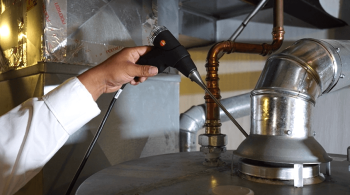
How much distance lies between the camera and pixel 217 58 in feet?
3.55

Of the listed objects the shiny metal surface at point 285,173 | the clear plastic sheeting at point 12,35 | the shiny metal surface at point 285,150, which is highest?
the clear plastic sheeting at point 12,35

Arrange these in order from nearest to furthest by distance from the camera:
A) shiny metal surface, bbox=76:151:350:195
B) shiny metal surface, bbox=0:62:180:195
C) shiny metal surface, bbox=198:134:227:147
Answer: shiny metal surface, bbox=76:151:350:195 < shiny metal surface, bbox=198:134:227:147 < shiny metal surface, bbox=0:62:180:195

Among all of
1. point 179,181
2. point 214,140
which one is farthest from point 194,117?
point 179,181

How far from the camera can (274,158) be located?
69cm

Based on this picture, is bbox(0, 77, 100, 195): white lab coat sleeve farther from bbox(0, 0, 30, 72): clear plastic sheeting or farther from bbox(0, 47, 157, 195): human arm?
bbox(0, 0, 30, 72): clear plastic sheeting

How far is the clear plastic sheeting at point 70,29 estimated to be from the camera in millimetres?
1095

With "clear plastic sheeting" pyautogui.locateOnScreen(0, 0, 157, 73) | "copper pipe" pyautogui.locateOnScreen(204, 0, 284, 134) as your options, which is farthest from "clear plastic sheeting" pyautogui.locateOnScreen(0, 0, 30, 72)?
"copper pipe" pyautogui.locateOnScreen(204, 0, 284, 134)

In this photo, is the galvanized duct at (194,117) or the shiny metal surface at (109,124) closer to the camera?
the shiny metal surface at (109,124)

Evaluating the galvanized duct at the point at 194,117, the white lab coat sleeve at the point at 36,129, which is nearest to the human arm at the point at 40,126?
the white lab coat sleeve at the point at 36,129

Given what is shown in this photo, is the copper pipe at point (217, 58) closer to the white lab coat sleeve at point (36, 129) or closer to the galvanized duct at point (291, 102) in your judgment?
the galvanized duct at point (291, 102)

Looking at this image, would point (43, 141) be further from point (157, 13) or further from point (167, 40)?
point (157, 13)

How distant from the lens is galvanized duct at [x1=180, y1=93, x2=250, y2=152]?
62.6 inches

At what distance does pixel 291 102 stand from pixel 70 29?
2.89 ft

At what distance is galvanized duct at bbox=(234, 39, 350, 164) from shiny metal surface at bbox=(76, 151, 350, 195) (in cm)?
7
